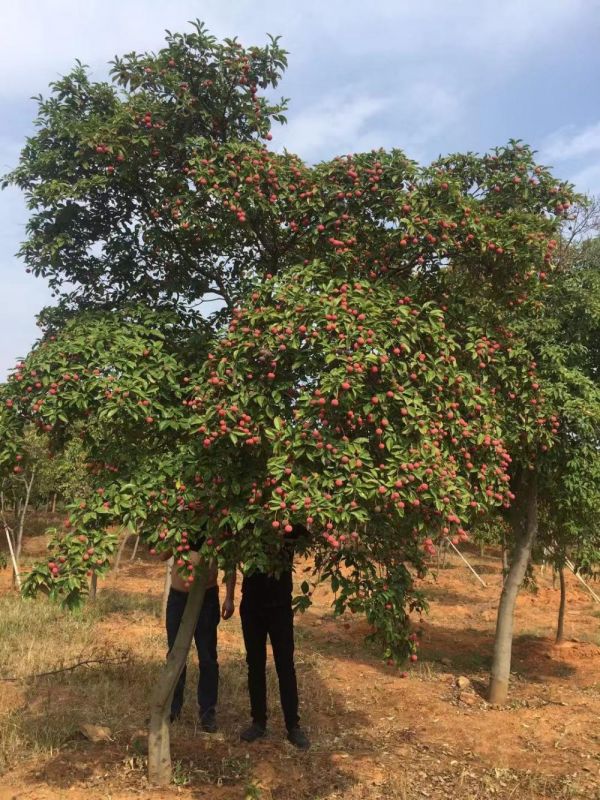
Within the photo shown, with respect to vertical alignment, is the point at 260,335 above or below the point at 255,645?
above

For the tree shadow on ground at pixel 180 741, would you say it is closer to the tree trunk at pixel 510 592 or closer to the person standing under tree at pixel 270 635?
the person standing under tree at pixel 270 635

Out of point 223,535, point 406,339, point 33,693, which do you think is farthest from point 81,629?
point 406,339

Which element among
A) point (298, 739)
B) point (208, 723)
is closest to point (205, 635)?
point (208, 723)

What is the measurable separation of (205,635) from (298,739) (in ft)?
4.12

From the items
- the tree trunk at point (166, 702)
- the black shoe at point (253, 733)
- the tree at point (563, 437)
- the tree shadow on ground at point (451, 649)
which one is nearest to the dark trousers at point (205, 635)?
the black shoe at point (253, 733)

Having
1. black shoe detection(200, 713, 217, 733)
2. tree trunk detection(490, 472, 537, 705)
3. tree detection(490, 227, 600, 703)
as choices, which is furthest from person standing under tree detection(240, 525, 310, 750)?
tree trunk detection(490, 472, 537, 705)

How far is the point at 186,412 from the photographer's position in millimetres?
4590

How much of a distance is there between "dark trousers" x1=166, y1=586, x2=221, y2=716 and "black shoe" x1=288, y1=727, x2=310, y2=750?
2.74 feet

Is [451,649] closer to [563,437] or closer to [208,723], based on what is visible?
[563,437]

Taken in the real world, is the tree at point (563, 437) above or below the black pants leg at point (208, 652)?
above

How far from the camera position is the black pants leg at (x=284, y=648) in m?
5.55

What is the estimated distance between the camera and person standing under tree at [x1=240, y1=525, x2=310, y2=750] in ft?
18.1

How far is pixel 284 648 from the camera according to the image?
18.3ft

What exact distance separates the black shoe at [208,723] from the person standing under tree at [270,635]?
0.41 metres
